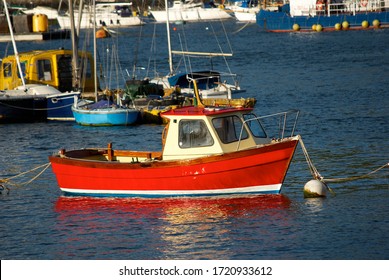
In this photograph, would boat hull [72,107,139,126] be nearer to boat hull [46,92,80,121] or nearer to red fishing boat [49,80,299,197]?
boat hull [46,92,80,121]

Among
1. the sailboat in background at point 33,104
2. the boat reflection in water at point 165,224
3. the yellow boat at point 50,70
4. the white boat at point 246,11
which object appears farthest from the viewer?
the white boat at point 246,11

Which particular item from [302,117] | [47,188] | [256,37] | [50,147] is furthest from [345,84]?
[256,37]

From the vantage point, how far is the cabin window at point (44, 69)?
5684cm

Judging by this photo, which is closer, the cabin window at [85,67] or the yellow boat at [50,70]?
the cabin window at [85,67]

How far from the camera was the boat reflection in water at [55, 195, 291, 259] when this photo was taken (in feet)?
90.3

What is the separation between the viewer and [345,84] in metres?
71.0

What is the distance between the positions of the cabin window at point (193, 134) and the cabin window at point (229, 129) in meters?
0.35

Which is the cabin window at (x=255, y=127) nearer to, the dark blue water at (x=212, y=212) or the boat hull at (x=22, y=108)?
the dark blue water at (x=212, y=212)

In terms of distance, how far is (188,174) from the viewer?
102 ft

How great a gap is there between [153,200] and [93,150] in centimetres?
371

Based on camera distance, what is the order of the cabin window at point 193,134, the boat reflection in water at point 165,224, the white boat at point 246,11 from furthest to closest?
the white boat at point 246,11
the cabin window at point 193,134
the boat reflection in water at point 165,224

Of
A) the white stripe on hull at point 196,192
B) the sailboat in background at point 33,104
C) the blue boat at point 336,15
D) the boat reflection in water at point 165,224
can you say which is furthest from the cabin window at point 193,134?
the blue boat at point 336,15

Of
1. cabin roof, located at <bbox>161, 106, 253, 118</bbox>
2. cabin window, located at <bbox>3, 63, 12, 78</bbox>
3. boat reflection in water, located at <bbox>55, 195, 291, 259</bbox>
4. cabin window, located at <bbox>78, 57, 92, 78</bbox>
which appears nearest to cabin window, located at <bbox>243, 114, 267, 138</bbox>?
cabin roof, located at <bbox>161, 106, 253, 118</bbox>

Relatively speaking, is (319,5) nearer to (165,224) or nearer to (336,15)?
(336,15)
